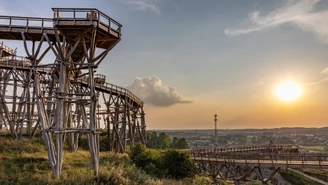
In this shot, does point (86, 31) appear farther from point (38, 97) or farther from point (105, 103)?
point (105, 103)

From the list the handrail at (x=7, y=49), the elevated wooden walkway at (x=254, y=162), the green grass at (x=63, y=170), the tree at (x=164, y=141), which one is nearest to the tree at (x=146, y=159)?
the green grass at (x=63, y=170)

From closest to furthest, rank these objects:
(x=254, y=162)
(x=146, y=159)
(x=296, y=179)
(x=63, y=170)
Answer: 1. (x=63, y=170)
2. (x=146, y=159)
3. (x=254, y=162)
4. (x=296, y=179)

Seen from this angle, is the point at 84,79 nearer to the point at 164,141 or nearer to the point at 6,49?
the point at 6,49

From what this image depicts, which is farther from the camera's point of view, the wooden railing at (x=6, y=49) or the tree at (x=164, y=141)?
the tree at (x=164, y=141)

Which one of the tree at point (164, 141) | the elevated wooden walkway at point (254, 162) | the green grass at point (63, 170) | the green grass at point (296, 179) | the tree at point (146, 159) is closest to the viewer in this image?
the green grass at point (63, 170)

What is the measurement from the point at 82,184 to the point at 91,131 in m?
3.79

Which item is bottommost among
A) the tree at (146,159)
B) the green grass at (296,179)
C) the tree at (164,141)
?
the green grass at (296,179)

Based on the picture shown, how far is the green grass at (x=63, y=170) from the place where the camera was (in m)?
15.8

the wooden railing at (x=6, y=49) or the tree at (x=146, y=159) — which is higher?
the wooden railing at (x=6, y=49)

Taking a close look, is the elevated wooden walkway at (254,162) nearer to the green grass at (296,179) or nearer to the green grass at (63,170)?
the green grass at (63,170)

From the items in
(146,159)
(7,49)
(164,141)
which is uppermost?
(7,49)

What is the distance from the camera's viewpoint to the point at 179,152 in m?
24.2

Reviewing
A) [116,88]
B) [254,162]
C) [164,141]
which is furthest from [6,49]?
[164,141]

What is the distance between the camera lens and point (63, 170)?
18594 millimetres
